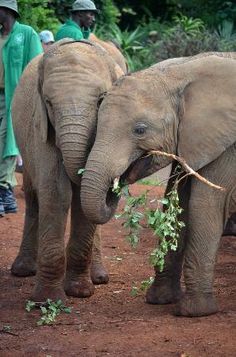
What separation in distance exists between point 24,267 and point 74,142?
225 cm

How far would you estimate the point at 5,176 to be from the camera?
1138 centimetres

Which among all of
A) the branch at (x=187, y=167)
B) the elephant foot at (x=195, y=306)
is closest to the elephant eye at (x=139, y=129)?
the branch at (x=187, y=167)

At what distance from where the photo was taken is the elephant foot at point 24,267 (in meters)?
9.31

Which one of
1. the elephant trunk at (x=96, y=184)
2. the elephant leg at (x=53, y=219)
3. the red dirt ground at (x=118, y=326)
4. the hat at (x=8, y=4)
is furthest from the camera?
the hat at (x=8, y=4)

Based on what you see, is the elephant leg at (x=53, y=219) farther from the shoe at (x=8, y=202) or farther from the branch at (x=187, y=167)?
the shoe at (x=8, y=202)

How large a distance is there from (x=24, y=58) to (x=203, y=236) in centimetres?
404

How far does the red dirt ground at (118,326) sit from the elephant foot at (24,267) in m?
0.08

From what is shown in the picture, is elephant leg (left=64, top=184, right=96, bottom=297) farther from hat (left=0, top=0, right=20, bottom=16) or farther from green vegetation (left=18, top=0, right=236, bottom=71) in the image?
green vegetation (left=18, top=0, right=236, bottom=71)

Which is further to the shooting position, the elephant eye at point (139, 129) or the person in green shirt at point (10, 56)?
the person in green shirt at point (10, 56)

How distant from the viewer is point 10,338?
7250 mm

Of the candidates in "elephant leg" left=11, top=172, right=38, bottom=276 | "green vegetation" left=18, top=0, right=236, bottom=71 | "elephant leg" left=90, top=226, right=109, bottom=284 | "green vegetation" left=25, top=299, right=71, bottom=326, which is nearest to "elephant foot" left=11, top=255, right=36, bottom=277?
"elephant leg" left=11, top=172, right=38, bottom=276

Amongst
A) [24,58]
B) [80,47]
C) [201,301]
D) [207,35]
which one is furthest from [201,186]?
[207,35]

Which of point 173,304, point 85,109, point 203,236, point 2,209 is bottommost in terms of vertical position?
point 2,209

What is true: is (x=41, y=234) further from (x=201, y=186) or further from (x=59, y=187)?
(x=201, y=186)
